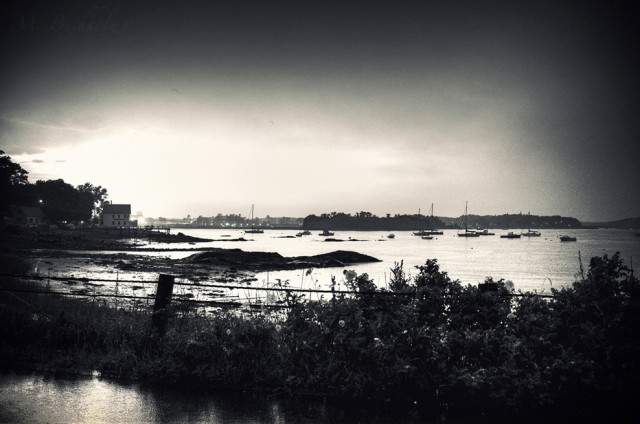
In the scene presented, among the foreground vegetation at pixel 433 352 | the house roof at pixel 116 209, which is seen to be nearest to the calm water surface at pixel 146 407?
the foreground vegetation at pixel 433 352

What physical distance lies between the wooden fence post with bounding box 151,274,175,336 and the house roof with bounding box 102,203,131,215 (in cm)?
18714

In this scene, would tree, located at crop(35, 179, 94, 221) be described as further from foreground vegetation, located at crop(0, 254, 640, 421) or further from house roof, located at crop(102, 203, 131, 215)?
foreground vegetation, located at crop(0, 254, 640, 421)

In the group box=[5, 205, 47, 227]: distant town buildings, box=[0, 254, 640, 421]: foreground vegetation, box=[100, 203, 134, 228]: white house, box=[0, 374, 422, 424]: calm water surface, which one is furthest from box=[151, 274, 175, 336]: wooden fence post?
box=[100, 203, 134, 228]: white house

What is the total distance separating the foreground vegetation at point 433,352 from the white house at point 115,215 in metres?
186

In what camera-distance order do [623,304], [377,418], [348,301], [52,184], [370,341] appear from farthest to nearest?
1. [52,184]
2. [348,301]
3. [370,341]
4. [623,304]
5. [377,418]

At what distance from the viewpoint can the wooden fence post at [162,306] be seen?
7406 millimetres

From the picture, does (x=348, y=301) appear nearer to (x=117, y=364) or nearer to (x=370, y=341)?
(x=370, y=341)

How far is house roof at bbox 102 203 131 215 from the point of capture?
177250mm

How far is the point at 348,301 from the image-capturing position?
675 cm

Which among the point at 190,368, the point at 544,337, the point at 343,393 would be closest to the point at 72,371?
the point at 190,368

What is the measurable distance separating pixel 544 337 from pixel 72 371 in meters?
7.00

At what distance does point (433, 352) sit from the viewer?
19.8 feet

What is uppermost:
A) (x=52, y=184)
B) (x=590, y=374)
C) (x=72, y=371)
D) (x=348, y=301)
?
(x=52, y=184)

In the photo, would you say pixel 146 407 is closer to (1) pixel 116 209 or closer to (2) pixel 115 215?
(2) pixel 115 215
